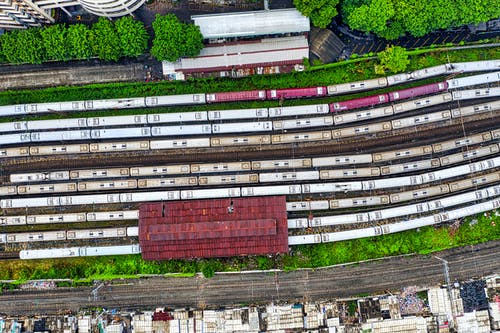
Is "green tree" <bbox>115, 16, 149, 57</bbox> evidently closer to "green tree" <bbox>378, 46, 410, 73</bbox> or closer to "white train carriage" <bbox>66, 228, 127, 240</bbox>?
"white train carriage" <bbox>66, 228, 127, 240</bbox>

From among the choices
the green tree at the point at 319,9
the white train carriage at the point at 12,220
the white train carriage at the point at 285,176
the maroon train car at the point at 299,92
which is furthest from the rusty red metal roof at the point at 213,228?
the green tree at the point at 319,9

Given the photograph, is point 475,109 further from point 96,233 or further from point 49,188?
point 49,188

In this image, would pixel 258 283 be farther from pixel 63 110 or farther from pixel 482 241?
pixel 63 110

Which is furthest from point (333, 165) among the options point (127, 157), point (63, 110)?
point (63, 110)

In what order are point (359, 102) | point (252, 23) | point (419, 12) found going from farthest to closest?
point (359, 102) < point (252, 23) < point (419, 12)

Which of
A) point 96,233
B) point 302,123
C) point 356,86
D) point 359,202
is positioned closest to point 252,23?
point 302,123

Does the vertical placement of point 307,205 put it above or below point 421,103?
below

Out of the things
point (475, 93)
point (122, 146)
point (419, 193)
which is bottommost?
point (419, 193)

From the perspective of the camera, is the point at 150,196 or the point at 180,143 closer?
the point at 150,196
